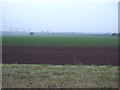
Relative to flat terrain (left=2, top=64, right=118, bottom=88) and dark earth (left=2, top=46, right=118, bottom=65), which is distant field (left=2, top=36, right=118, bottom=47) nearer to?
dark earth (left=2, top=46, right=118, bottom=65)

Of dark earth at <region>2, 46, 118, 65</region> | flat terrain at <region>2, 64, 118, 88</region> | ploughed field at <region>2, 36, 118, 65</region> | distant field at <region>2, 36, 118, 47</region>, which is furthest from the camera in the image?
distant field at <region>2, 36, 118, 47</region>

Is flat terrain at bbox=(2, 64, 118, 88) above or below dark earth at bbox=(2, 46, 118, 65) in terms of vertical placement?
above

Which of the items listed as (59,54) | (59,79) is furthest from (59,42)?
(59,79)

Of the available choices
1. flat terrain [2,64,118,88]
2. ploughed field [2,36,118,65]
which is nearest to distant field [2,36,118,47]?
ploughed field [2,36,118,65]

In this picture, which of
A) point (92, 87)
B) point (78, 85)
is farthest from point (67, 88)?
point (92, 87)

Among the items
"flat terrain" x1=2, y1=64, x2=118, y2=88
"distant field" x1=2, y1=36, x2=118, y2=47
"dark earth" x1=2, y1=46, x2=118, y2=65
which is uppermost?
"distant field" x1=2, y1=36, x2=118, y2=47

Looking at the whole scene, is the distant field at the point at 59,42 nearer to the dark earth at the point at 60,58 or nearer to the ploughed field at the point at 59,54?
the ploughed field at the point at 59,54

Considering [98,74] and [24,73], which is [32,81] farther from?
[98,74]

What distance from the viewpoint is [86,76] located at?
559cm

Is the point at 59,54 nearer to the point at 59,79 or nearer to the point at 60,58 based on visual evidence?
the point at 60,58

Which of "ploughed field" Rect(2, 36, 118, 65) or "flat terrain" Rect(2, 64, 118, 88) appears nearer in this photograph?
"flat terrain" Rect(2, 64, 118, 88)

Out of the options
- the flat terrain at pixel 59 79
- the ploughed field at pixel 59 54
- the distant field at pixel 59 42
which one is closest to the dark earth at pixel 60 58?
the ploughed field at pixel 59 54

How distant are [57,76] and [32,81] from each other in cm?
90

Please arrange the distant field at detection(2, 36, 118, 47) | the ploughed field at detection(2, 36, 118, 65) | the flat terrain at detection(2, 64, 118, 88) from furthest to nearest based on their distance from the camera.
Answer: the distant field at detection(2, 36, 118, 47), the ploughed field at detection(2, 36, 118, 65), the flat terrain at detection(2, 64, 118, 88)
